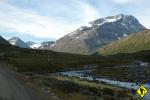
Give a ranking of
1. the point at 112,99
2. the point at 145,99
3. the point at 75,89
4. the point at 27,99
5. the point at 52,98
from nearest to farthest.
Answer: the point at 27,99 → the point at 52,98 → the point at 112,99 → the point at 75,89 → the point at 145,99

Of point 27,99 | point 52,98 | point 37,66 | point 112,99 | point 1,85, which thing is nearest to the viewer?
point 27,99

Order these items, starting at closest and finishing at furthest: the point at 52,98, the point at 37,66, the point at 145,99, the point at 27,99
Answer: the point at 27,99 → the point at 52,98 → the point at 145,99 → the point at 37,66

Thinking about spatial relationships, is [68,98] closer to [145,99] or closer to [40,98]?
Answer: [40,98]

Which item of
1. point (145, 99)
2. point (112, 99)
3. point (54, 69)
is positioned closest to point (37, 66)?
point (54, 69)

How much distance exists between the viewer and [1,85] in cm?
A: 4975

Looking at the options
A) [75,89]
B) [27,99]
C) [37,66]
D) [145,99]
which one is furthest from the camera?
[37,66]

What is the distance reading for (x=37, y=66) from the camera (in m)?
154

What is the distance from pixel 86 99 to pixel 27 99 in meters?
8.43

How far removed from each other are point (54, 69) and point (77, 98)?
118 meters

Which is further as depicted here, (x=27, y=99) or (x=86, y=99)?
(x=86, y=99)

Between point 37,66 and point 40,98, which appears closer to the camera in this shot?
point 40,98

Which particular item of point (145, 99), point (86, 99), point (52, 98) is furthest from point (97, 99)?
point (145, 99)

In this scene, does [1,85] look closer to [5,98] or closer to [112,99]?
[5,98]

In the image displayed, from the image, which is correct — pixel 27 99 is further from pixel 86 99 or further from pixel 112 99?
pixel 112 99
